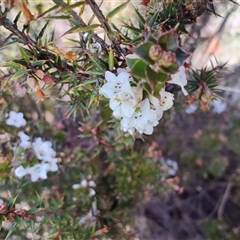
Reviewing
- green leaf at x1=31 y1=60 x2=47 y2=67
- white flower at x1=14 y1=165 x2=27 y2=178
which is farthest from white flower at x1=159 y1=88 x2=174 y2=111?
white flower at x1=14 y1=165 x2=27 y2=178

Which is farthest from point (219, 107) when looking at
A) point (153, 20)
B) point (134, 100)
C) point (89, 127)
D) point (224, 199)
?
point (134, 100)

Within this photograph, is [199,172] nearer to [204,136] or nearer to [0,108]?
[204,136]

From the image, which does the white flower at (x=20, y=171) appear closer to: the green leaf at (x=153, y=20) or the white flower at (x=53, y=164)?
the white flower at (x=53, y=164)

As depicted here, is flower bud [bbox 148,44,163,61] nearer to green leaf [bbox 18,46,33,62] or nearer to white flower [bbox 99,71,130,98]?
white flower [bbox 99,71,130,98]

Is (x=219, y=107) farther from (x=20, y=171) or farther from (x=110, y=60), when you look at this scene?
(x=110, y=60)

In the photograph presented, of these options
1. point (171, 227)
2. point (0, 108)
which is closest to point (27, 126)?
point (0, 108)

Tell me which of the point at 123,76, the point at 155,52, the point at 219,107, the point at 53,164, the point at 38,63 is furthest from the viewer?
the point at 219,107
